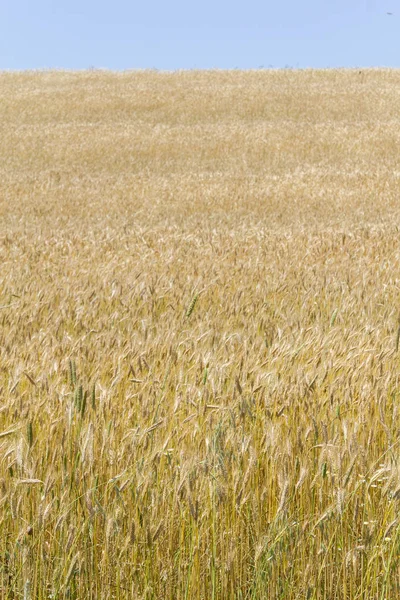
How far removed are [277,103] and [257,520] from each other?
28.7 meters

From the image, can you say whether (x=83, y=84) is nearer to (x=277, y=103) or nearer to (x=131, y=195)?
(x=277, y=103)

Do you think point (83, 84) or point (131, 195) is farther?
point (83, 84)

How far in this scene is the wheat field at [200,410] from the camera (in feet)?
7.75

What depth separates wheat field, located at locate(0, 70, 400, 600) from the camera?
2.36 m

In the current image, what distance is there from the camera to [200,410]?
2906mm

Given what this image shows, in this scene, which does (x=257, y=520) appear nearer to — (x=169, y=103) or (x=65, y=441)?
(x=65, y=441)

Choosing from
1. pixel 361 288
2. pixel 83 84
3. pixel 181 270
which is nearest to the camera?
pixel 361 288

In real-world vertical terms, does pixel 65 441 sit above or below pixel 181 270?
above

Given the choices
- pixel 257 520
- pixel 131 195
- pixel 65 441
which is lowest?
pixel 131 195

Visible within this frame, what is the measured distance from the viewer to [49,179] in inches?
766

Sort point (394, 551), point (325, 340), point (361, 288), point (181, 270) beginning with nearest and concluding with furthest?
point (394, 551), point (325, 340), point (361, 288), point (181, 270)

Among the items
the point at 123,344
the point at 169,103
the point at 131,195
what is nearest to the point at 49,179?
the point at 131,195

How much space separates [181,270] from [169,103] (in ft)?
78.2

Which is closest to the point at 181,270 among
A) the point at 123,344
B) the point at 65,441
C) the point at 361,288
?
the point at 361,288
